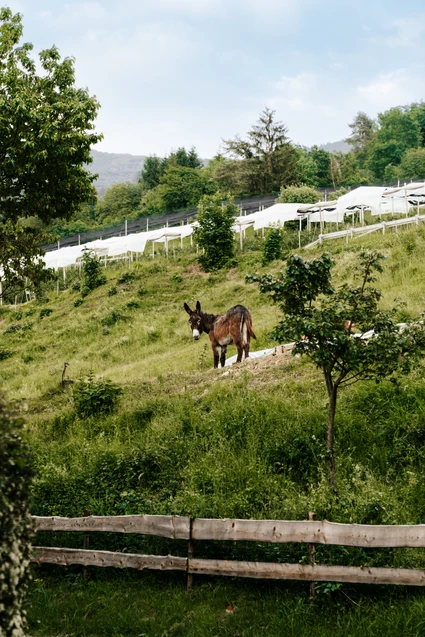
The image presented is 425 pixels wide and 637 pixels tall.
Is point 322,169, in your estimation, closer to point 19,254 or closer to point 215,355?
point 215,355

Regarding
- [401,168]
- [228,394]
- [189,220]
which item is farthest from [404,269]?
[401,168]

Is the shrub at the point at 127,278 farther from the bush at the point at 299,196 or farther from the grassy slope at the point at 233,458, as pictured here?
the bush at the point at 299,196

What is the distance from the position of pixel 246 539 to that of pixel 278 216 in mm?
39445

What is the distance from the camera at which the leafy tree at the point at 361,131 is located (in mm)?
119438

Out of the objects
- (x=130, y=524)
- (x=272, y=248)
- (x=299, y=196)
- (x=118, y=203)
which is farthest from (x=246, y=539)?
(x=118, y=203)

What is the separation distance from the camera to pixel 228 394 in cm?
1423

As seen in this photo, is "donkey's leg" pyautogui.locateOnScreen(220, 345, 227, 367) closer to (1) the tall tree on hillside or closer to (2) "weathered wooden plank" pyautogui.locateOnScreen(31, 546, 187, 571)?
(2) "weathered wooden plank" pyautogui.locateOnScreen(31, 546, 187, 571)

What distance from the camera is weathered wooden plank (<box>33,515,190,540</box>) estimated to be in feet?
27.7

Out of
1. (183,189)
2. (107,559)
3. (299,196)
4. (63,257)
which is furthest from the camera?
(183,189)

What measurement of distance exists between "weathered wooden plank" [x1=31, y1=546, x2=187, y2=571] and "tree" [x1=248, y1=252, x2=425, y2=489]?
282 cm

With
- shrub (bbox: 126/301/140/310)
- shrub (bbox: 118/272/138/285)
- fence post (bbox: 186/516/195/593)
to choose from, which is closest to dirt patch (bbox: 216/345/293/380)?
fence post (bbox: 186/516/195/593)

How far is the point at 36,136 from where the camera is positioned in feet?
49.7

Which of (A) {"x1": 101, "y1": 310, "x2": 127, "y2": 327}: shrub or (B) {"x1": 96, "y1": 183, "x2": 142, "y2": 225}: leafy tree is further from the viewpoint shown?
(B) {"x1": 96, "y1": 183, "x2": 142, "y2": 225}: leafy tree

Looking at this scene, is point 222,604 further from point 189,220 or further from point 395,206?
point 189,220
